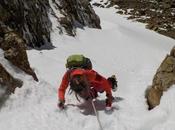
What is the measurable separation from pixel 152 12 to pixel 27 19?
35.3 metres

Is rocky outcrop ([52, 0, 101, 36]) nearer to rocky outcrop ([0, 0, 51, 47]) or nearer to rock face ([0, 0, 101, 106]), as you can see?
rock face ([0, 0, 101, 106])

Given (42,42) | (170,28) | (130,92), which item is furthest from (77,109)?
(170,28)

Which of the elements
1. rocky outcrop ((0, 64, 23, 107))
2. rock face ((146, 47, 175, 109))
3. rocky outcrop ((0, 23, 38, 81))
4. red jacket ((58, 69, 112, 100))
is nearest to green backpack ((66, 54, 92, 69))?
red jacket ((58, 69, 112, 100))

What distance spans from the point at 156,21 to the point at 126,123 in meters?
35.3

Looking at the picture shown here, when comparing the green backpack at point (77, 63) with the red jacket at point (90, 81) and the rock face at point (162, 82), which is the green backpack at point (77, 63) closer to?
the red jacket at point (90, 81)

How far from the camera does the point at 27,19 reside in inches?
689

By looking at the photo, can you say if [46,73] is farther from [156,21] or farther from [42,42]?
[156,21]

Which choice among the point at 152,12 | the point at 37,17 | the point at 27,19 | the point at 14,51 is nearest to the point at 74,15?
the point at 37,17

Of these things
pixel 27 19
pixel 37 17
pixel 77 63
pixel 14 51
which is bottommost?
pixel 37 17

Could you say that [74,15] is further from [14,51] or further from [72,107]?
[72,107]

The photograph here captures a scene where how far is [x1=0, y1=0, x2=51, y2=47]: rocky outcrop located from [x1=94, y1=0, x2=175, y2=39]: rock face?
2011cm

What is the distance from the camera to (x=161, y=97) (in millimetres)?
10086

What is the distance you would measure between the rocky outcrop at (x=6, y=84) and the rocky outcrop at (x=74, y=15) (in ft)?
38.7

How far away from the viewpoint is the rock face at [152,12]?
40987 mm
